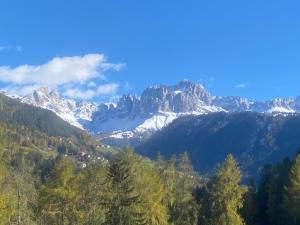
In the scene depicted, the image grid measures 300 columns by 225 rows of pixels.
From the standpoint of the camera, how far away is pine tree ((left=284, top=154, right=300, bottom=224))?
82688 mm

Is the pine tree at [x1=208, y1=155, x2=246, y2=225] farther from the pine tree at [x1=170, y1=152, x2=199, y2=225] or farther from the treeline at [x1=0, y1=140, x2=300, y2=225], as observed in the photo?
the pine tree at [x1=170, y1=152, x2=199, y2=225]

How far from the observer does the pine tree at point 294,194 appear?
82688 millimetres

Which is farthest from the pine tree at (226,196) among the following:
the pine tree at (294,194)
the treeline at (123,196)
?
the pine tree at (294,194)

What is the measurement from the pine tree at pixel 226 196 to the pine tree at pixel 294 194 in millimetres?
10826

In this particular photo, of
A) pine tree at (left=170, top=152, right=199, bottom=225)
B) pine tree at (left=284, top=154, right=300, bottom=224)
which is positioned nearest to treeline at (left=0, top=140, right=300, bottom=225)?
pine tree at (left=284, top=154, right=300, bottom=224)

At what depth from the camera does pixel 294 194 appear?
8331 centimetres

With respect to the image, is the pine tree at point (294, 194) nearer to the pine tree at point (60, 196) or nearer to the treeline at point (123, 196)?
the treeline at point (123, 196)

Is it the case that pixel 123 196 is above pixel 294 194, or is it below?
Answer: below

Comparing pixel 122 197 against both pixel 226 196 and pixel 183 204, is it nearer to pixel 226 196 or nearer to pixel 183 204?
pixel 226 196

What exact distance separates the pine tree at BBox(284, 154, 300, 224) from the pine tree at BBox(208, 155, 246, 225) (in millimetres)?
10826

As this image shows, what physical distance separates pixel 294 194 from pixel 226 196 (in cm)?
1408

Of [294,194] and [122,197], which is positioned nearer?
[122,197]

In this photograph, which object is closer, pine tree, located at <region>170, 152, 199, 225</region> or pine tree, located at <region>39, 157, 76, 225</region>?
pine tree, located at <region>39, 157, 76, 225</region>

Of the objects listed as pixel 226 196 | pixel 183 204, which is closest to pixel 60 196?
pixel 226 196
